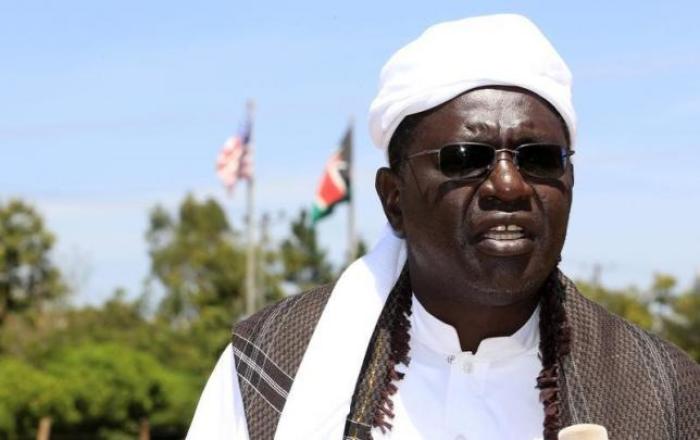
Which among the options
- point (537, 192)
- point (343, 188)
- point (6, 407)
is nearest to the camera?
point (537, 192)

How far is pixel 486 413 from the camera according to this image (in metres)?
3.17

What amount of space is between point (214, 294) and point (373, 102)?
5405cm

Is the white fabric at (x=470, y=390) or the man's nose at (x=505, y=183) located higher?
the man's nose at (x=505, y=183)

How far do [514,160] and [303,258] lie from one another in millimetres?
59719

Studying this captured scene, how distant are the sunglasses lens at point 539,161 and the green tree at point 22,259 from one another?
44.2 meters

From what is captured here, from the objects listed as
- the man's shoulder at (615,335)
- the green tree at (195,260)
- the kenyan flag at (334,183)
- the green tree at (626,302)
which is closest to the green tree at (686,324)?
the green tree at (626,302)

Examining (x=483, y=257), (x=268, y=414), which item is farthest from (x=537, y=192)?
(x=268, y=414)

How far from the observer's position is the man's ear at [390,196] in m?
3.34

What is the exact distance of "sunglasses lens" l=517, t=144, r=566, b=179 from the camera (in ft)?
9.98

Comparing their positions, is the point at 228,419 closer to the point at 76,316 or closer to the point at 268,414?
the point at 268,414

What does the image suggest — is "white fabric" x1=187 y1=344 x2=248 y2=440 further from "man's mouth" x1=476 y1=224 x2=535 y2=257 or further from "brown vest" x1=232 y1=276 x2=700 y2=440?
"man's mouth" x1=476 y1=224 x2=535 y2=257

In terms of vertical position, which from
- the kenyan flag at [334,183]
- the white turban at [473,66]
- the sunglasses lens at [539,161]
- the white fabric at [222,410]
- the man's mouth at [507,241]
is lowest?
the kenyan flag at [334,183]

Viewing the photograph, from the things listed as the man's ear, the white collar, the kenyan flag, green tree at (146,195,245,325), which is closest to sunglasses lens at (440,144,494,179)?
the man's ear

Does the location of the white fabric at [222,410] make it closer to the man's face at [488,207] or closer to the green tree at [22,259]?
the man's face at [488,207]
